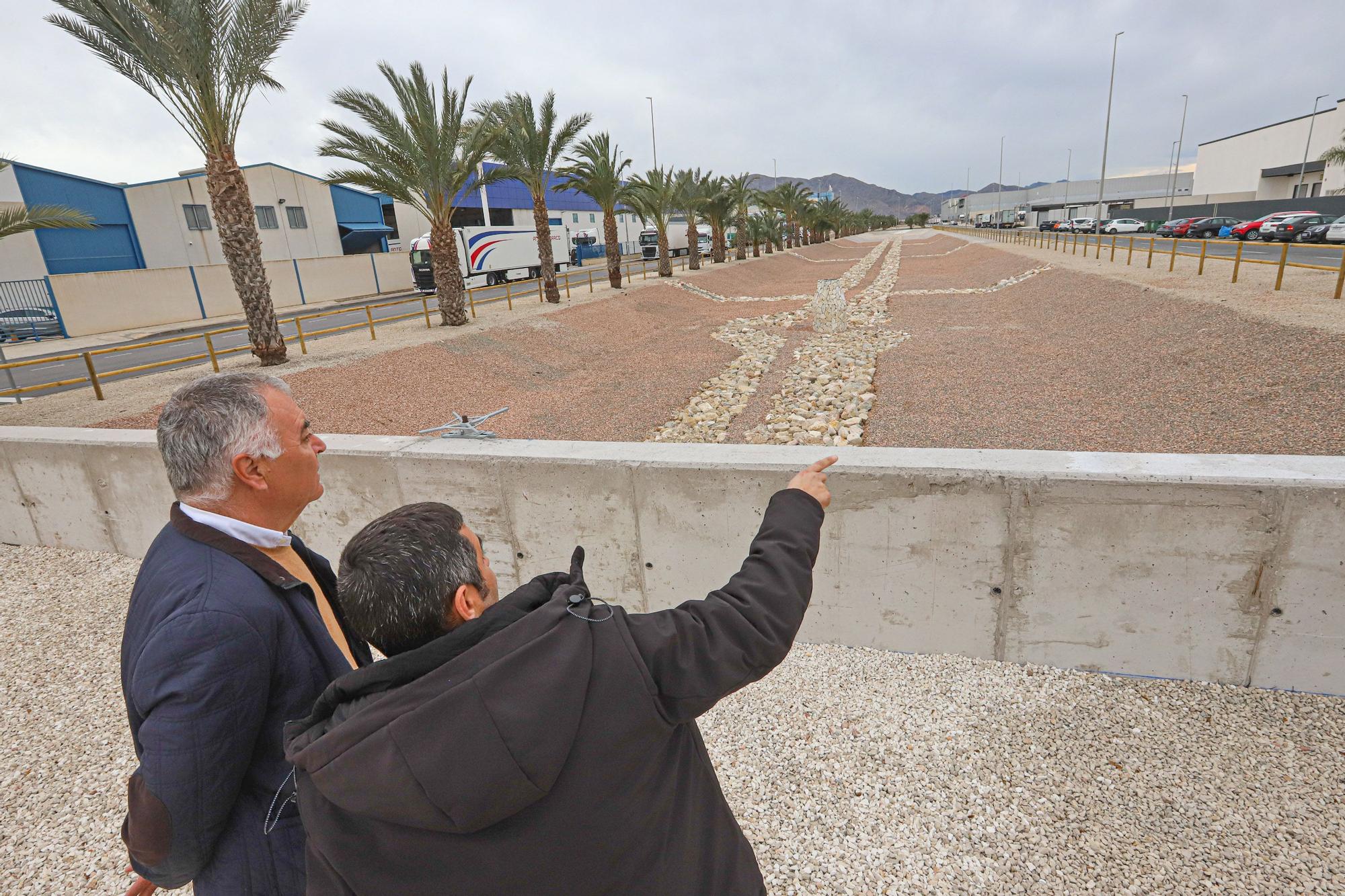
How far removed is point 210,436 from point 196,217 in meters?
39.0

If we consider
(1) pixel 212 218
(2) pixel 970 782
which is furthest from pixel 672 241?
(2) pixel 970 782

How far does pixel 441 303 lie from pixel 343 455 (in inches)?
599

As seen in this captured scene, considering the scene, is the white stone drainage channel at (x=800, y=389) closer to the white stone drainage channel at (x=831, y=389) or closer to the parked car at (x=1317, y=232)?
the white stone drainage channel at (x=831, y=389)

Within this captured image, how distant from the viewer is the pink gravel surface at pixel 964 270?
25891 mm

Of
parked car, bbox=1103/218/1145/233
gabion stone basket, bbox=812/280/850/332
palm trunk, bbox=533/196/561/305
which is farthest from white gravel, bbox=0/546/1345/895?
parked car, bbox=1103/218/1145/233

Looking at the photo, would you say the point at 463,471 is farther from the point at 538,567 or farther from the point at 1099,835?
the point at 1099,835

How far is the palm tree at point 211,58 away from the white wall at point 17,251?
68.1 feet

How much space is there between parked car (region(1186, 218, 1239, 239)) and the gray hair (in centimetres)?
4722

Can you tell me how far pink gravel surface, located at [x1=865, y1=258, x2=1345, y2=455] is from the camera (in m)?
7.51

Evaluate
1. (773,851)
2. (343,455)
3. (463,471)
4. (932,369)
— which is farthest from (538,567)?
(932,369)

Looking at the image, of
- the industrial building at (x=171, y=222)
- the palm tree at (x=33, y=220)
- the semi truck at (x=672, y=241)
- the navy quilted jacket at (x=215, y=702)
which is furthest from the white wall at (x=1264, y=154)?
the palm tree at (x=33, y=220)

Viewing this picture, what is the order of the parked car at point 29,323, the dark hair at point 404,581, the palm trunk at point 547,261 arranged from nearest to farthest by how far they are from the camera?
the dark hair at point 404,581
the palm trunk at point 547,261
the parked car at point 29,323

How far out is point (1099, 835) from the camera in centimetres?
258

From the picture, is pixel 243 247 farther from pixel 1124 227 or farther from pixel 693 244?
pixel 1124 227
